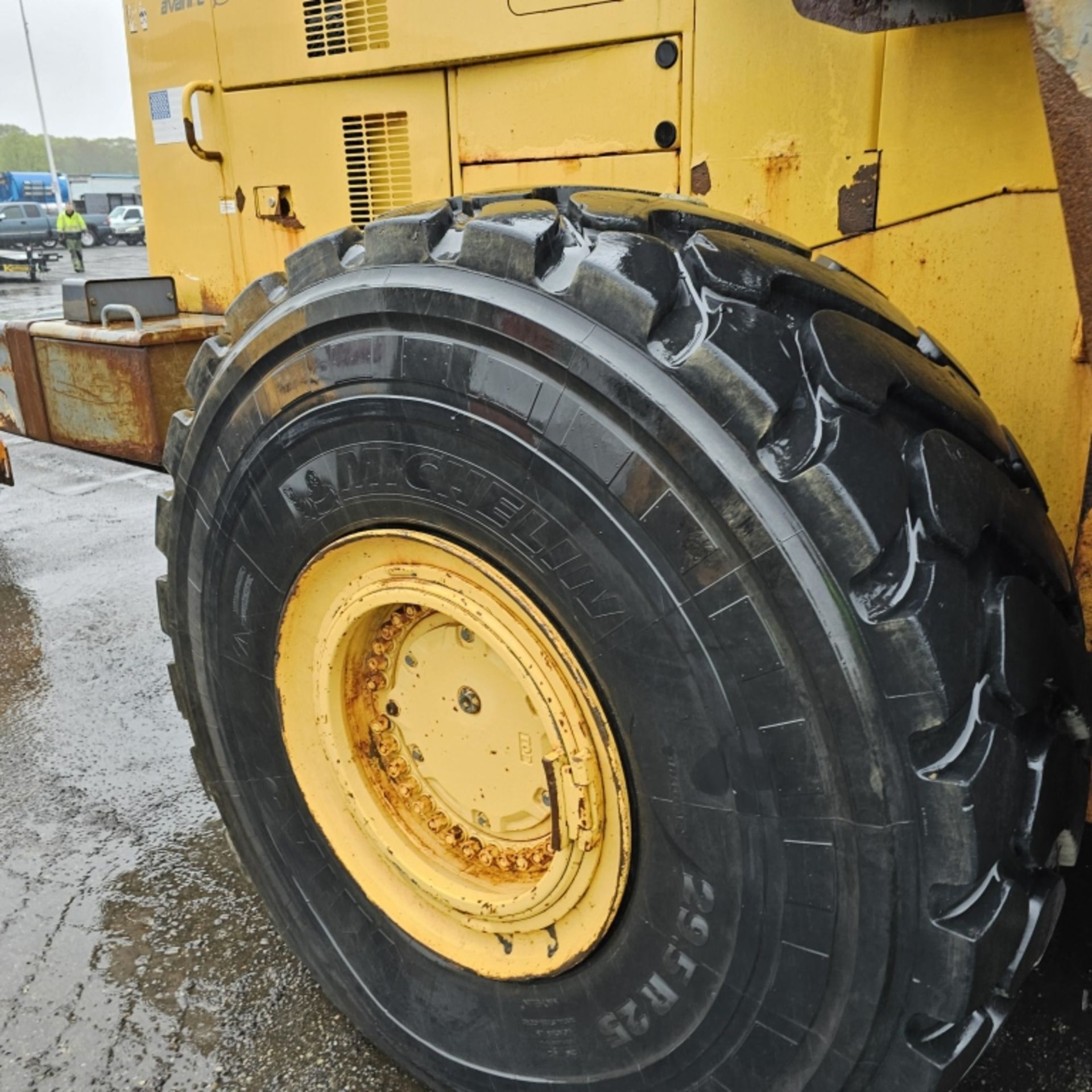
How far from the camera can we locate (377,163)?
280 centimetres

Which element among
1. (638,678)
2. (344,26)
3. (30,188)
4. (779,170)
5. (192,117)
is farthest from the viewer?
(30,188)

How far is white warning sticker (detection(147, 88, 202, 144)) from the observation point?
3391 mm

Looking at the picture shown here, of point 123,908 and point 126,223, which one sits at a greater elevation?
point 123,908

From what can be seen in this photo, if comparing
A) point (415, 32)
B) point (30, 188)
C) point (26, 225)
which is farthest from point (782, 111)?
point (30, 188)

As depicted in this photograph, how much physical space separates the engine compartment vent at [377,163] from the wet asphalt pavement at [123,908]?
174cm

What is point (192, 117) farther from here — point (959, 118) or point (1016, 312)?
point (1016, 312)

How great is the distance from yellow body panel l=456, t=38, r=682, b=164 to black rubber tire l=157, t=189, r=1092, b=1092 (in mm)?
664

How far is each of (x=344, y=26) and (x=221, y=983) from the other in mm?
2344

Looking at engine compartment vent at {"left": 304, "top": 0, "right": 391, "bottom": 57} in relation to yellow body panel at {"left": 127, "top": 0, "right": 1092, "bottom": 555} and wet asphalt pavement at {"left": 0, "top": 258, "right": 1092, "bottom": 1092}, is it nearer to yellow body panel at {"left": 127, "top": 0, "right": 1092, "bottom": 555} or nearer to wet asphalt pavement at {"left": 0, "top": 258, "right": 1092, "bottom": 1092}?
yellow body panel at {"left": 127, "top": 0, "right": 1092, "bottom": 555}

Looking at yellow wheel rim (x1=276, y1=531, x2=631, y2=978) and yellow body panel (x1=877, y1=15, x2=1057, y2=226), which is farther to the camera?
yellow body panel (x1=877, y1=15, x2=1057, y2=226)

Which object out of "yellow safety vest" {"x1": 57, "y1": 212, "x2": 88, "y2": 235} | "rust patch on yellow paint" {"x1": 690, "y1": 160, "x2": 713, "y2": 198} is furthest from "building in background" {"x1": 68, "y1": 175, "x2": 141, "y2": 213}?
A: "rust patch on yellow paint" {"x1": 690, "y1": 160, "x2": 713, "y2": 198}

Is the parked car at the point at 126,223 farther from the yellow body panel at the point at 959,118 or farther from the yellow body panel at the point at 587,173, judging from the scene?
the yellow body panel at the point at 959,118

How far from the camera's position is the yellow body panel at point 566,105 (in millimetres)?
2123

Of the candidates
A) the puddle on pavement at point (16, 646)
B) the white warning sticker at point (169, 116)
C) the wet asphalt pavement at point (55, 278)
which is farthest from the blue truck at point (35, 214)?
the white warning sticker at point (169, 116)
